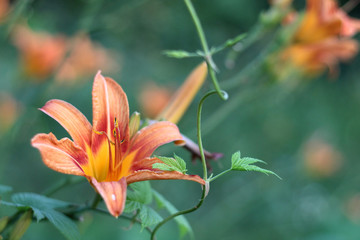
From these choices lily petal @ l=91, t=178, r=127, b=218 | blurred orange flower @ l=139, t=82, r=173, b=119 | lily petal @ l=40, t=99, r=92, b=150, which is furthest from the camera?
blurred orange flower @ l=139, t=82, r=173, b=119

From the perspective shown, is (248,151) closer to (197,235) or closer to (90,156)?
(197,235)

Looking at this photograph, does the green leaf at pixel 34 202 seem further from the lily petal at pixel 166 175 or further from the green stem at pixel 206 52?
the green stem at pixel 206 52

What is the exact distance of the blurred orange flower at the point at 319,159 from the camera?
7.97ft

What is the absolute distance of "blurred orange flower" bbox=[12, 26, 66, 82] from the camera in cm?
166

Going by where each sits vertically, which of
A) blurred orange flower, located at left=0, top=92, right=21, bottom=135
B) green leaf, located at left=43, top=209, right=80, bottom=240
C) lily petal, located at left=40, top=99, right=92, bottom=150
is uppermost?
lily petal, located at left=40, top=99, right=92, bottom=150

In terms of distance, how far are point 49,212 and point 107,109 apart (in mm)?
167

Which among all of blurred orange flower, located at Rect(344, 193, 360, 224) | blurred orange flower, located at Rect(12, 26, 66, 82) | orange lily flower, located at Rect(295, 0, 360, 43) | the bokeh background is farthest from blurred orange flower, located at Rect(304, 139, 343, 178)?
blurred orange flower, located at Rect(12, 26, 66, 82)

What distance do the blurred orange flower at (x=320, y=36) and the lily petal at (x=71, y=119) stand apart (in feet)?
2.60

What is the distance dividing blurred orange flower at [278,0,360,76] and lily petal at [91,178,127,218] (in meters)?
0.86

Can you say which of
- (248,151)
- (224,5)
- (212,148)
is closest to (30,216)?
(212,148)

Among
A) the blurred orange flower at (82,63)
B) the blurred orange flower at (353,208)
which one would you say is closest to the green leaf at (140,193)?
the blurred orange flower at (82,63)

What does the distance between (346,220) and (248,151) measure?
0.64m

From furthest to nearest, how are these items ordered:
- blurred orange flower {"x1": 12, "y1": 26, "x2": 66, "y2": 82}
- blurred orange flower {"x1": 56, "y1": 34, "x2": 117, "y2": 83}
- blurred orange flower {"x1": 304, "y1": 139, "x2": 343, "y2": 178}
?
blurred orange flower {"x1": 304, "y1": 139, "x2": 343, "y2": 178} → blurred orange flower {"x1": 56, "y1": 34, "x2": 117, "y2": 83} → blurred orange flower {"x1": 12, "y1": 26, "x2": 66, "y2": 82}

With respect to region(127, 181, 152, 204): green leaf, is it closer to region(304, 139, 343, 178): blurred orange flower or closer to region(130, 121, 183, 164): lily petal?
region(130, 121, 183, 164): lily petal
